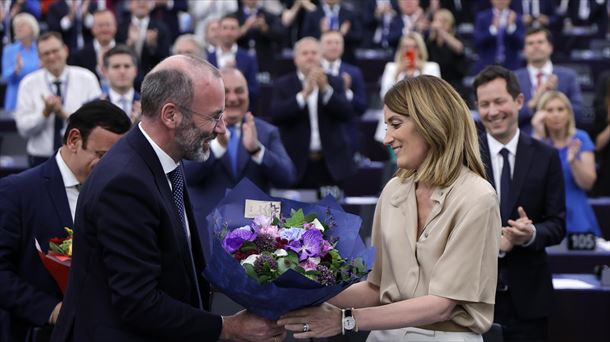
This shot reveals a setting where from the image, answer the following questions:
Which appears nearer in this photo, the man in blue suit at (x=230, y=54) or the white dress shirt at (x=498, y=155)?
the white dress shirt at (x=498, y=155)

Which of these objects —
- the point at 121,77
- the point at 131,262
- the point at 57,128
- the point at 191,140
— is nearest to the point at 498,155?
the point at 191,140

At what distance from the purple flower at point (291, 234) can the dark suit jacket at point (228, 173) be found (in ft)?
8.25

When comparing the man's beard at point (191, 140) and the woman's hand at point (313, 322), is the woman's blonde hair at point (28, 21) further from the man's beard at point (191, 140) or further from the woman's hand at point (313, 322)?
the woman's hand at point (313, 322)

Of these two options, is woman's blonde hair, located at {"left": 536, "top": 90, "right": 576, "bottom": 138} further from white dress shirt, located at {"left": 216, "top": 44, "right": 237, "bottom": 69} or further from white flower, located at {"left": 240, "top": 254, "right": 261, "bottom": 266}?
white flower, located at {"left": 240, "top": 254, "right": 261, "bottom": 266}

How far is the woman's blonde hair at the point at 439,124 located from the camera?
3.23 meters

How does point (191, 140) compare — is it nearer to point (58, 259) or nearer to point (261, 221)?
point (261, 221)

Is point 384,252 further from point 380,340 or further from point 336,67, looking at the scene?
point 336,67

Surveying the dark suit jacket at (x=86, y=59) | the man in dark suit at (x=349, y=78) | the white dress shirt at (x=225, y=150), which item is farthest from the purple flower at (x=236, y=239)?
the dark suit jacket at (x=86, y=59)

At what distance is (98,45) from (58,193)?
22.0 feet

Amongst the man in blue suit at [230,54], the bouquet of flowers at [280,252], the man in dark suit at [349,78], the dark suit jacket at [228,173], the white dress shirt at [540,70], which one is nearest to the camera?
the bouquet of flowers at [280,252]

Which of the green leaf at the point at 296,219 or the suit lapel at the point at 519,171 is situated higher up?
the green leaf at the point at 296,219

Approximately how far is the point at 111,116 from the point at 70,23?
9.20 meters

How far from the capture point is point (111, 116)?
389 centimetres

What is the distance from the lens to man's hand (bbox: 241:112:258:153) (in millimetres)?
5766
